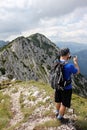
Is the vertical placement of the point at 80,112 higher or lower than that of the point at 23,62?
higher

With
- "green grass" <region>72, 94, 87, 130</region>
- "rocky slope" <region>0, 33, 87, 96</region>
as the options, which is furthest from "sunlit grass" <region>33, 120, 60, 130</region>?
"rocky slope" <region>0, 33, 87, 96</region>

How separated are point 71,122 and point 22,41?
558ft

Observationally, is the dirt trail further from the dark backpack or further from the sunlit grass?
the dark backpack

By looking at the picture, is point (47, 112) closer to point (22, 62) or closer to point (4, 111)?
point (4, 111)

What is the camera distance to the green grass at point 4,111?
77.0ft

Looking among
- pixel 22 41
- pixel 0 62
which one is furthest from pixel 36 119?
pixel 22 41

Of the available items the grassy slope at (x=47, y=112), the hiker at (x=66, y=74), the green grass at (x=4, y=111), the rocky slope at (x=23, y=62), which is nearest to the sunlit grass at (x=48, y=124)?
the grassy slope at (x=47, y=112)

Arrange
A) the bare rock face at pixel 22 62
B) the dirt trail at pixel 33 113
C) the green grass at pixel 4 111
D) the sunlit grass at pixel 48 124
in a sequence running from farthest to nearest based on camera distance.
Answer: the bare rock face at pixel 22 62, the green grass at pixel 4 111, the dirt trail at pixel 33 113, the sunlit grass at pixel 48 124

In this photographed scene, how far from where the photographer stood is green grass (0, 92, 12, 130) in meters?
23.5

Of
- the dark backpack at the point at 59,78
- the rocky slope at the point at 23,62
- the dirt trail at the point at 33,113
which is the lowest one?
the rocky slope at the point at 23,62

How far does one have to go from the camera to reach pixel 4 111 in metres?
26.8

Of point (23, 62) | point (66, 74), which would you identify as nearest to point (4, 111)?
point (66, 74)

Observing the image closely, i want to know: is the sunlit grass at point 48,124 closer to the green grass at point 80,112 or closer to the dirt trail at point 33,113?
the dirt trail at point 33,113

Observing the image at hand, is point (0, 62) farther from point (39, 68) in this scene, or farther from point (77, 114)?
point (77, 114)
